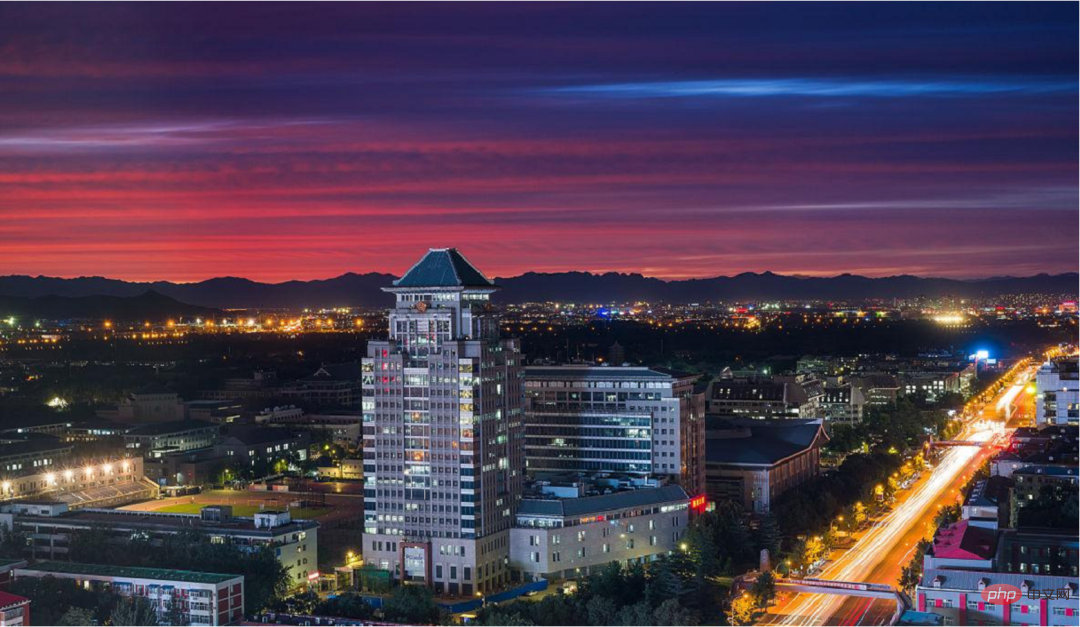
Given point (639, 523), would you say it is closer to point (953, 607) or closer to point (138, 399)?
point (953, 607)

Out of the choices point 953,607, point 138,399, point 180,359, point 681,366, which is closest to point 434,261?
point 953,607

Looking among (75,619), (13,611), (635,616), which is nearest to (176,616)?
(75,619)

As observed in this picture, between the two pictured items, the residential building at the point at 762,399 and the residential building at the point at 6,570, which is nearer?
the residential building at the point at 6,570

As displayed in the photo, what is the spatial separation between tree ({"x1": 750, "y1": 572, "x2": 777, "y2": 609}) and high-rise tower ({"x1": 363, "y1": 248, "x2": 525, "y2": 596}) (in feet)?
32.7

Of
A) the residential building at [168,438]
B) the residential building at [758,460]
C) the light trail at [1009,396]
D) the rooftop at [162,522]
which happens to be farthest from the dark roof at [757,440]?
the light trail at [1009,396]

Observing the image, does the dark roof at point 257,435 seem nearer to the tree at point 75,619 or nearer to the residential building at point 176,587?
the residential building at point 176,587

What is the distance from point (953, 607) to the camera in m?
45.1

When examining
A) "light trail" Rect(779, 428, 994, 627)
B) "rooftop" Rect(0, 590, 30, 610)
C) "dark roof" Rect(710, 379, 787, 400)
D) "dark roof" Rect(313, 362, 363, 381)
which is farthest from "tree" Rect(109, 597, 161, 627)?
"dark roof" Rect(313, 362, 363, 381)

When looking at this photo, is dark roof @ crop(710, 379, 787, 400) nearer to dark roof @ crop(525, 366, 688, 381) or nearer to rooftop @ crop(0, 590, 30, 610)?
dark roof @ crop(525, 366, 688, 381)

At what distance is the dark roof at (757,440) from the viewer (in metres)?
72.4

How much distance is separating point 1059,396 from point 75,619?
6415cm

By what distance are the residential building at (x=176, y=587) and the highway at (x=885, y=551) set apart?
1707 centimetres

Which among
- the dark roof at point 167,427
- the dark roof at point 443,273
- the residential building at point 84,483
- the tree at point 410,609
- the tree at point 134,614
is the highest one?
the dark roof at point 443,273

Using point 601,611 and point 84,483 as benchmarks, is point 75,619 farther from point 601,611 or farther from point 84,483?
point 84,483
